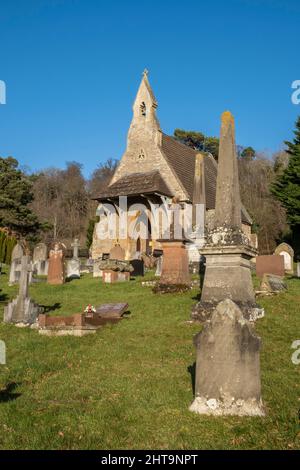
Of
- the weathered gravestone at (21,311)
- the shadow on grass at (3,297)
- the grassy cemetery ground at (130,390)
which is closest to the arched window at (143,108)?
the shadow on grass at (3,297)

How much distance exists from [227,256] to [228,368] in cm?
489

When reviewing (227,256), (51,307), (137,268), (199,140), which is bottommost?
(51,307)

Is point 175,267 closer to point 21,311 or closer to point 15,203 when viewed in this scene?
point 21,311

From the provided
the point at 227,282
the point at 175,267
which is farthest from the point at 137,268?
the point at 227,282

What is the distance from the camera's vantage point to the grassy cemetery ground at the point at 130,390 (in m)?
3.97

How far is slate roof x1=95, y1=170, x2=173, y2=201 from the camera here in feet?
96.0

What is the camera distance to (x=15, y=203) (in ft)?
123

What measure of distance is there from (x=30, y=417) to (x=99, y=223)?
28436mm

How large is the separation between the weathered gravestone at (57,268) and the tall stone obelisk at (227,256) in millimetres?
10004

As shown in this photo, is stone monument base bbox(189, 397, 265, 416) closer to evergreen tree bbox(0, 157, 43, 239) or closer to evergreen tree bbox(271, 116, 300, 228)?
evergreen tree bbox(271, 116, 300, 228)

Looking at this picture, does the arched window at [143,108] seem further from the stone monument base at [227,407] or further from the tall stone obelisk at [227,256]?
the stone monument base at [227,407]

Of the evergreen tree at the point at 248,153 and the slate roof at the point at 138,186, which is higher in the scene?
the evergreen tree at the point at 248,153

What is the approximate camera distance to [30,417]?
4.61 meters
